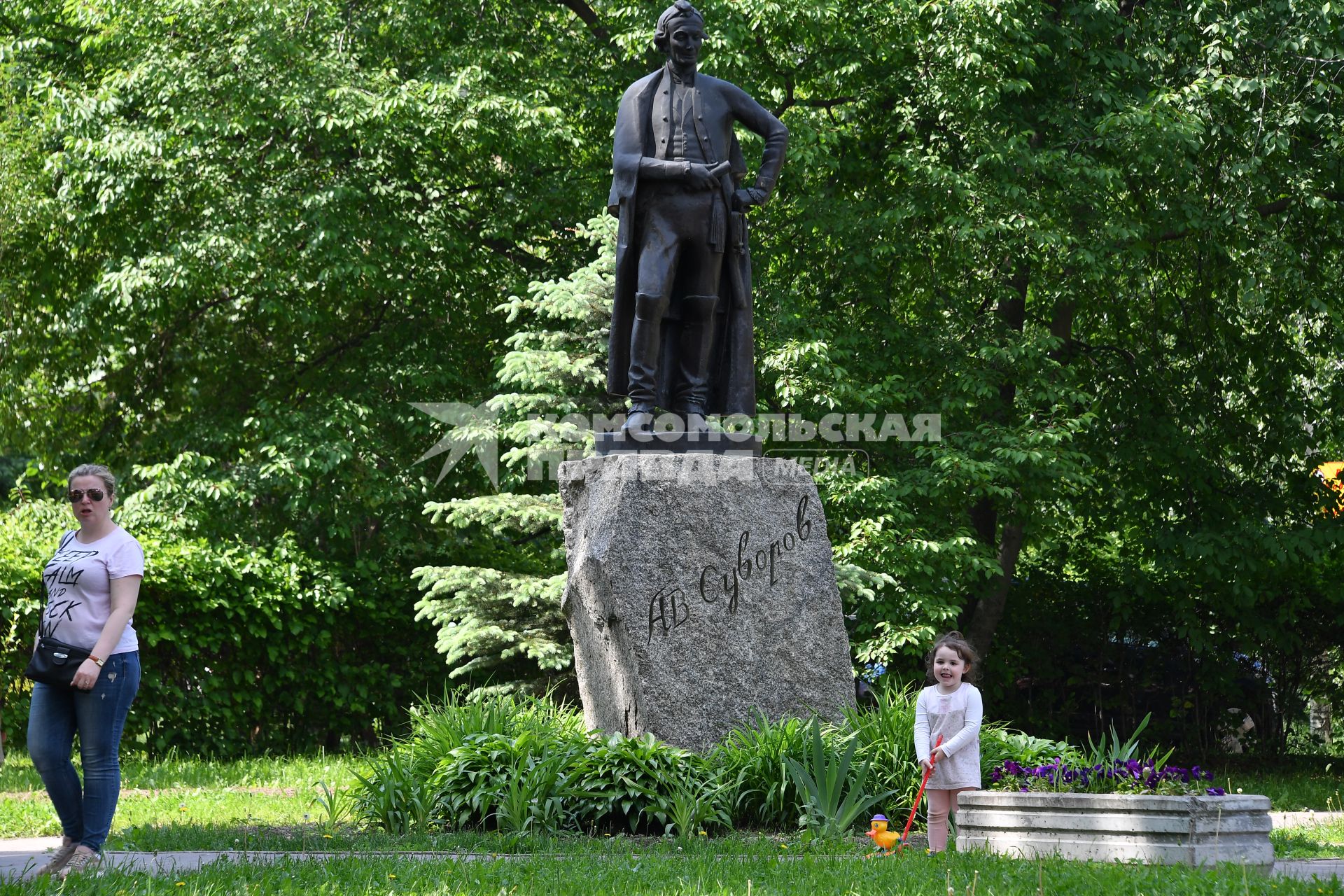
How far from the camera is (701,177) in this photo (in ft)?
24.7

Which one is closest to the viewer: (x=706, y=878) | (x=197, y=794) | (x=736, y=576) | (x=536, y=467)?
(x=706, y=878)

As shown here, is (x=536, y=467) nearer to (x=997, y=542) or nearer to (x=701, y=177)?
(x=701, y=177)

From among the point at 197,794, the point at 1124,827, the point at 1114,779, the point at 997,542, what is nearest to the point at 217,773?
the point at 197,794

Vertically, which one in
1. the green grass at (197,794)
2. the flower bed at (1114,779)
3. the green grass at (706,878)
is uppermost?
the flower bed at (1114,779)

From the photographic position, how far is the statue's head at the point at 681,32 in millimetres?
7547

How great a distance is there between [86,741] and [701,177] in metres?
4.16

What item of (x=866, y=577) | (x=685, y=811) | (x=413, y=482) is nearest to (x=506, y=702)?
(x=685, y=811)

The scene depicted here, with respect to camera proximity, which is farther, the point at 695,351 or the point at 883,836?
the point at 695,351

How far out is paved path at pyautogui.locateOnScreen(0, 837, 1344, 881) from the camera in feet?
17.3

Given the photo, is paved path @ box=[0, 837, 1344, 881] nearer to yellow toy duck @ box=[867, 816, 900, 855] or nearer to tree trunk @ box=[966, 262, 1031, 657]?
yellow toy duck @ box=[867, 816, 900, 855]

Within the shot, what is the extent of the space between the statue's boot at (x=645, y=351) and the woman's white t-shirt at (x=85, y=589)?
9.94 feet

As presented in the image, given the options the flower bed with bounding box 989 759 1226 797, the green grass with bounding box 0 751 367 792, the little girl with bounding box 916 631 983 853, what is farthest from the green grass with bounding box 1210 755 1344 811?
the green grass with bounding box 0 751 367 792

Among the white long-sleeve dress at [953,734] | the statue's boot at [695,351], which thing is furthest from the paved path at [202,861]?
the statue's boot at [695,351]

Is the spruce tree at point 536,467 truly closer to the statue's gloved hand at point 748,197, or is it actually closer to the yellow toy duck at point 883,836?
the statue's gloved hand at point 748,197
